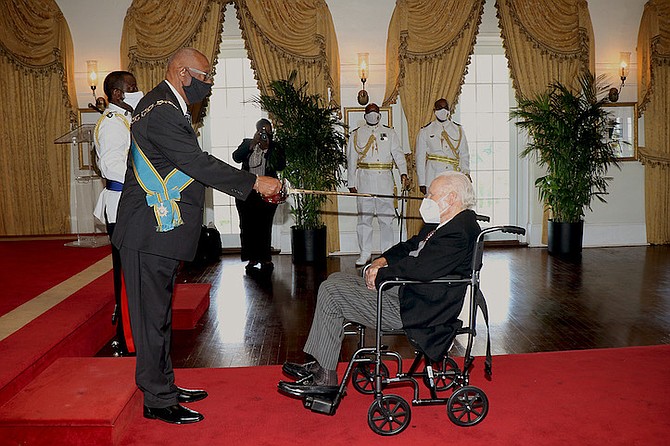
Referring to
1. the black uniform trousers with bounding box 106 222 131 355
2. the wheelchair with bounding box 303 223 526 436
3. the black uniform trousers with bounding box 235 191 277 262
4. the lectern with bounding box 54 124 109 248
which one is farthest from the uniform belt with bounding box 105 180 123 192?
the black uniform trousers with bounding box 235 191 277 262

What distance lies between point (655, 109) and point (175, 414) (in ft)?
25.7

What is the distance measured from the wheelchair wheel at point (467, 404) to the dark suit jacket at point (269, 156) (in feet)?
14.6

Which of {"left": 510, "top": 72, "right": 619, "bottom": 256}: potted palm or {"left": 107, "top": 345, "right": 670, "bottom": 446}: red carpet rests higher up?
{"left": 510, "top": 72, "right": 619, "bottom": 256}: potted palm

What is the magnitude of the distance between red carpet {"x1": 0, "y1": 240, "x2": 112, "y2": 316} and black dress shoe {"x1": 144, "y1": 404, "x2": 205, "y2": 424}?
1812mm

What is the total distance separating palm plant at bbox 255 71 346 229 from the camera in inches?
316

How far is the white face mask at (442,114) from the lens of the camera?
8.46 meters

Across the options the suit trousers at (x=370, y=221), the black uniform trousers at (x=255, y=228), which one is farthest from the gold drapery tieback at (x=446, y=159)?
the black uniform trousers at (x=255, y=228)

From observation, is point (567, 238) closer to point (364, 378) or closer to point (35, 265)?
point (364, 378)

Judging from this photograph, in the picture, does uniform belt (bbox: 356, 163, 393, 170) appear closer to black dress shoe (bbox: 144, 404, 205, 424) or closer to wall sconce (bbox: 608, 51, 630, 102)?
wall sconce (bbox: 608, 51, 630, 102)

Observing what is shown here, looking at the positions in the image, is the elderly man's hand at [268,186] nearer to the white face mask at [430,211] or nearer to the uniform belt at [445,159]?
the white face mask at [430,211]

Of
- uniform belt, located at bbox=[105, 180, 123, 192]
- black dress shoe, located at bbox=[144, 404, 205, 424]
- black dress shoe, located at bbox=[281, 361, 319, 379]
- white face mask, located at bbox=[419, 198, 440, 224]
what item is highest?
uniform belt, located at bbox=[105, 180, 123, 192]

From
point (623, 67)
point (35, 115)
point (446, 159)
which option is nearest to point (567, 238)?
point (446, 159)

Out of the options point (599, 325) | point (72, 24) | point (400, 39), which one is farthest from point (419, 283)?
point (72, 24)

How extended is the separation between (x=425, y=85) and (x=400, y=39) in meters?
0.63
